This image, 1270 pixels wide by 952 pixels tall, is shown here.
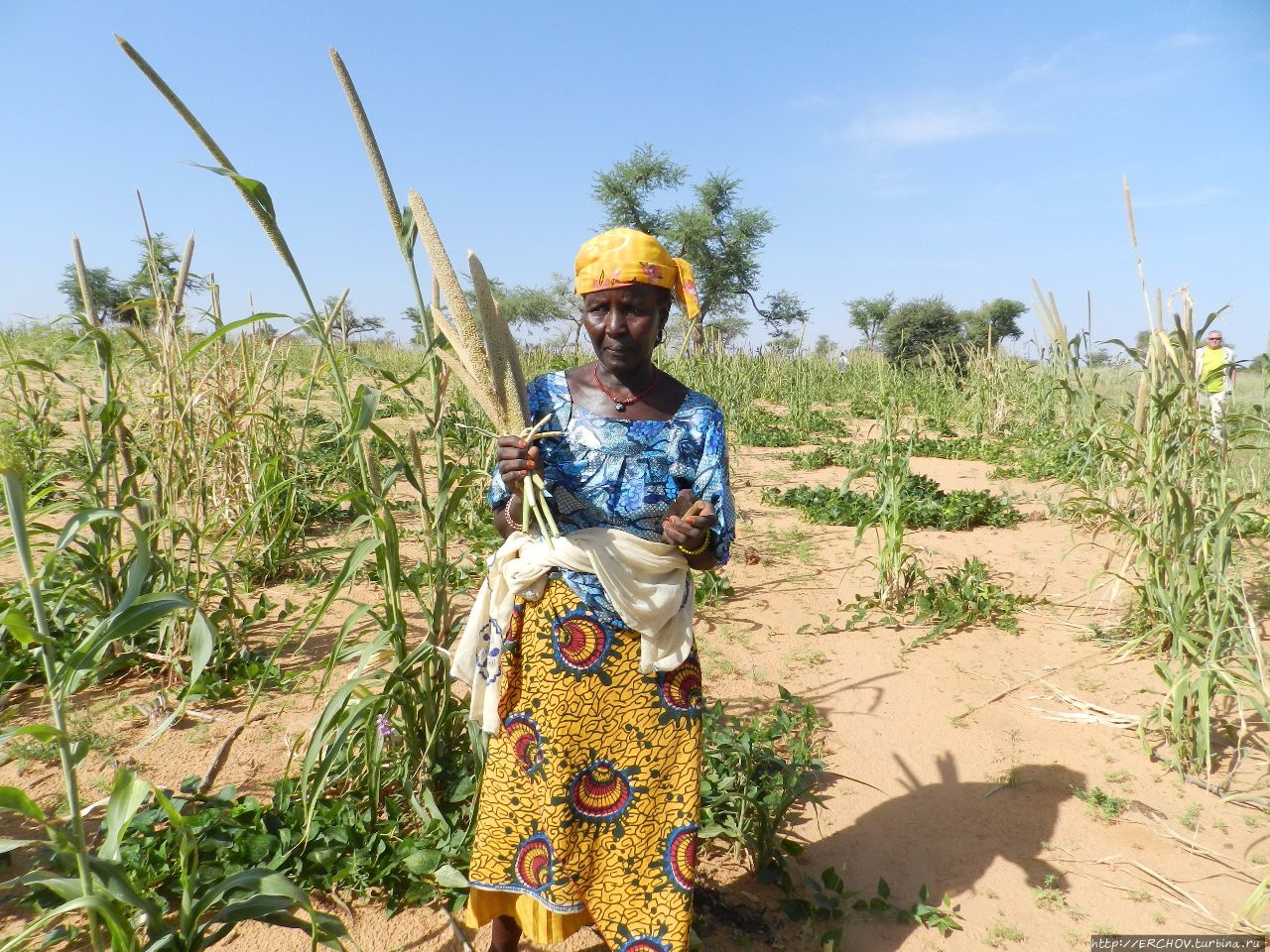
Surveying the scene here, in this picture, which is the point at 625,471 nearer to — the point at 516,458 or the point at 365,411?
the point at 516,458

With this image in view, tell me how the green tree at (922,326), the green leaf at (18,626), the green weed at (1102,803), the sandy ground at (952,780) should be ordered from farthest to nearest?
the green tree at (922,326) → the green weed at (1102,803) → the sandy ground at (952,780) → the green leaf at (18,626)

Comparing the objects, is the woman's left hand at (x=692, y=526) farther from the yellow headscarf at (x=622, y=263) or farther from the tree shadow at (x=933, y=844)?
the tree shadow at (x=933, y=844)

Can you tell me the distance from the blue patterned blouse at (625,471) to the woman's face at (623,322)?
0.41 feet

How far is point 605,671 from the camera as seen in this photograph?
1378 millimetres

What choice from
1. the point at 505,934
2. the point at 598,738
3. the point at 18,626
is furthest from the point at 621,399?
the point at 505,934

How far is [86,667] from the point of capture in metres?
1.02

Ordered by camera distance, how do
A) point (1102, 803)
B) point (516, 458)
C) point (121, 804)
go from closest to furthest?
point (121, 804) < point (516, 458) < point (1102, 803)

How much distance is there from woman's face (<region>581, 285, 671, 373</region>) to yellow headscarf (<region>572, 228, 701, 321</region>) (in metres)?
0.02

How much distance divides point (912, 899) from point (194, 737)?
2.19 m

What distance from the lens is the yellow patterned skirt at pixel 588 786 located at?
1373mm

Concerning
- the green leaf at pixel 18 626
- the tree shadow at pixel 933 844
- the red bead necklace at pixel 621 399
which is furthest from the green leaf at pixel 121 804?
the tree shadow at pixel 933 844

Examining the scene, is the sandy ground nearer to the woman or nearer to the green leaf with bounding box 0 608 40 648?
the woman

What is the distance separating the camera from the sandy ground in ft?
5.68

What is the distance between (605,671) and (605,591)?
174mm
